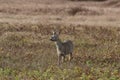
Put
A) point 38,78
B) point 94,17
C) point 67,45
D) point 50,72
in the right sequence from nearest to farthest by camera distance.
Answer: point 38,78 → point 50,72 → point 67,45 → point 94,17

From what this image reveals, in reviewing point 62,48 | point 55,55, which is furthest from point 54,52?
Answer: point 62,48

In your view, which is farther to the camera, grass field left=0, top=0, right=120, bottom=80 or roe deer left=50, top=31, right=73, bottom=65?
roe deer left=50, top=31, right=73, bottom=65

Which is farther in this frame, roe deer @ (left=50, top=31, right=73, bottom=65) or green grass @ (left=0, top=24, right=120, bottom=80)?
roe deer @ (left=50, top=31, right=73, bottom=65)

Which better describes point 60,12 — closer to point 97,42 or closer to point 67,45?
point 97,42

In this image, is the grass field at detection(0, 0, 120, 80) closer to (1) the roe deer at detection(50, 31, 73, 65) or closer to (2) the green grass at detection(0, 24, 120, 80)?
(2) the green grass at detection(0, 24, 120, 80)

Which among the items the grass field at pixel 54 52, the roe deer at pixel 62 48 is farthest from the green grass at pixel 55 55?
the roe deer at pixel 62 48

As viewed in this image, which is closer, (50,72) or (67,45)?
(50,72)

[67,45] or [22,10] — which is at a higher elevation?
[67,45]

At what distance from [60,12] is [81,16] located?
2537 mm

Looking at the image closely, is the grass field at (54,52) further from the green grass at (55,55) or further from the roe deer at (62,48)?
the roe deer at (62,48)

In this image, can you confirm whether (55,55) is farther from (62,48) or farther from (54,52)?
(62,48)

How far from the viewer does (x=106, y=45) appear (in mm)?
21609

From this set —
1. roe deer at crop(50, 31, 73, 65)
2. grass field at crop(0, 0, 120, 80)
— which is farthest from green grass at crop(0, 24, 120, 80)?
roe deer at crop(50, 31, 73, 65)

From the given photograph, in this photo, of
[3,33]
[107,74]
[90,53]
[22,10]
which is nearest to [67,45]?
[90,53]
